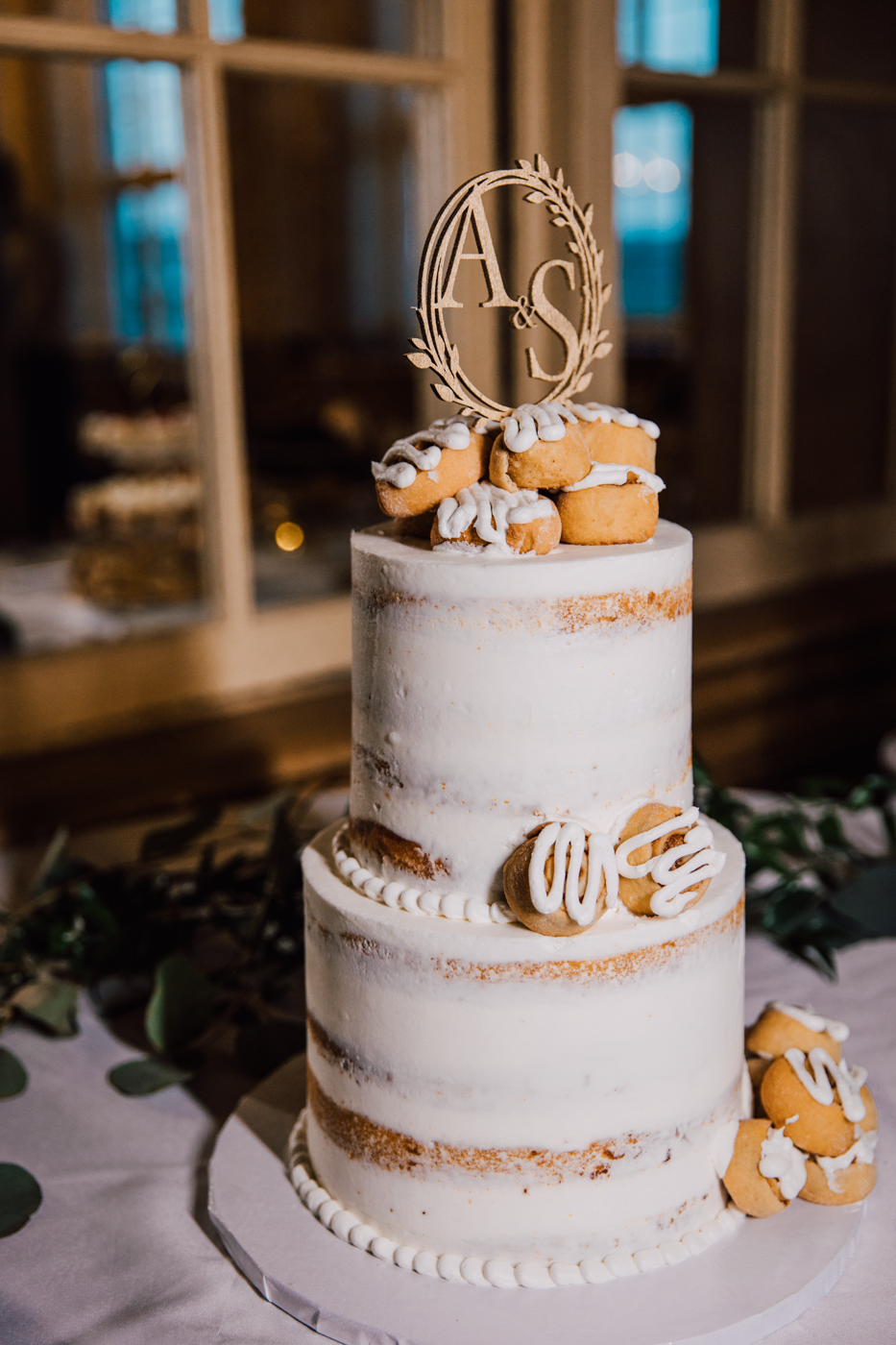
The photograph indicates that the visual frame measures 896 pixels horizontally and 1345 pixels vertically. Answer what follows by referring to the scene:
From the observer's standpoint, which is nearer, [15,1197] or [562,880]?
[562,880]

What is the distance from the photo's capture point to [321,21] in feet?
16.6

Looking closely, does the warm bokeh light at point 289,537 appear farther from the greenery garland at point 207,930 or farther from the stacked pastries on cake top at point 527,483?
the stacked pastries on cake top at point 527,483

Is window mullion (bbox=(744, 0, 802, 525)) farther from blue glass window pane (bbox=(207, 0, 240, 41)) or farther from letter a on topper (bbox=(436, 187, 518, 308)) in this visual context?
blue glass window pane (bbox=(207, 0, 240, 41))

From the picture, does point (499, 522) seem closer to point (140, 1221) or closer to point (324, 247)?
point (140, 1221)

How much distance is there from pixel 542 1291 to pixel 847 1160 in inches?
8.7

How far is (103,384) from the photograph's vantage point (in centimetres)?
521

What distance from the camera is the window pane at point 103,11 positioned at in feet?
14.8

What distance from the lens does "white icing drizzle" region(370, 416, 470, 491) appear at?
2.58 ft

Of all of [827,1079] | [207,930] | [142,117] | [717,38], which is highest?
[142,117]

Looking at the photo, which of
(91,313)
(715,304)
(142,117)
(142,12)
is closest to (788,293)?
(715,304)

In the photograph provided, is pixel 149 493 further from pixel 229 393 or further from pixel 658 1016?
pixel 658 1016

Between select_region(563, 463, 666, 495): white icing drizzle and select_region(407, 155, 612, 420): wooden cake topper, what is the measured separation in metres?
0.08

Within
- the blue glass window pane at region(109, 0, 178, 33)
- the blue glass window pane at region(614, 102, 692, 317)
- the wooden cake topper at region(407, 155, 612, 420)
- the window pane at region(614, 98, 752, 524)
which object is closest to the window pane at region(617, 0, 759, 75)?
the window pane at region(614, 98, 752, 524)

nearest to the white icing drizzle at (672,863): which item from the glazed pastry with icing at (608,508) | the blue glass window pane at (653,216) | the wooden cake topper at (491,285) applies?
the glazed pastry with icing at (608,508)
